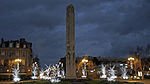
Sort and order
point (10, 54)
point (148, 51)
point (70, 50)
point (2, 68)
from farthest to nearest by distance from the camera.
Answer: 1. point (10, 54)
2. point (2, 68)
3. point (148, 51)
4. point (70, 50)

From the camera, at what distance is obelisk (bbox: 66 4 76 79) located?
33625 millimetres

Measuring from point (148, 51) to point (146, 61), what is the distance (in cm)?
405

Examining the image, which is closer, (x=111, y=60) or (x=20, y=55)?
(x=20, y=55)

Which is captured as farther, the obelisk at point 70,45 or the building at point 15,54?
the building at point 15,54

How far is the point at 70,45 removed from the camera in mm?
34375

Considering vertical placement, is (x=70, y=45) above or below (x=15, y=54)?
below

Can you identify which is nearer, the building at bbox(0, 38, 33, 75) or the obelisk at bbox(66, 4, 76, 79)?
the obelisk at bbox(66, 4, 76, 79)

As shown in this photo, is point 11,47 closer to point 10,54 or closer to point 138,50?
point 10,54

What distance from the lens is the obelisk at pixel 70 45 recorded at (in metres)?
33.6

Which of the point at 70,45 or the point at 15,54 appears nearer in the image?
the point at 70,45

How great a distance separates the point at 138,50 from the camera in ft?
209

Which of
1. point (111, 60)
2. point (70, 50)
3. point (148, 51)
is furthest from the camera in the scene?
point (111, 60)

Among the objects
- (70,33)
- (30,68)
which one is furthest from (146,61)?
(30,68)

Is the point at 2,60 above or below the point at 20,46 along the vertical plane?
below
